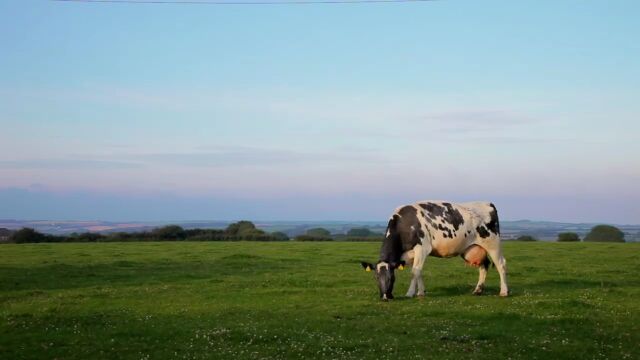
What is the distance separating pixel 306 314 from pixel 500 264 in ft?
27.1

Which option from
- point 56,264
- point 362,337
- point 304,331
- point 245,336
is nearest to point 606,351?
point 362,337

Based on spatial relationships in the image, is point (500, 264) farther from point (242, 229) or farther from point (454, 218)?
point (242, 229)

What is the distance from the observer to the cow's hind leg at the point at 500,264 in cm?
2211

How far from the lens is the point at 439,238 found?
22703mm

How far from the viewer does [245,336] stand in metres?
15.0

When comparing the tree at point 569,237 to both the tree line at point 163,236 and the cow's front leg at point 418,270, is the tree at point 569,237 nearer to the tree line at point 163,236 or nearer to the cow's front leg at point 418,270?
the tree line at point 163,236

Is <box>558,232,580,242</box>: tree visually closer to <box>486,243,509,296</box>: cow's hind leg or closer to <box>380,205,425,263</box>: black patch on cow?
<box>486,243,509,296</box>: cow's hind leg

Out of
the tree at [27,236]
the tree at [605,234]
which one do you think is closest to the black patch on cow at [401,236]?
the tree at [605,234]

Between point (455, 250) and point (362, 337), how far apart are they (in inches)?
361

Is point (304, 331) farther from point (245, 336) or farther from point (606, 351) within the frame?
point (606, 351)

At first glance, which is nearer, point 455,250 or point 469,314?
point 469,314

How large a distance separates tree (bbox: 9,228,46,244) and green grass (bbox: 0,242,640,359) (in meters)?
37.4

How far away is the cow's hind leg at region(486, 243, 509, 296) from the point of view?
22.1 metres

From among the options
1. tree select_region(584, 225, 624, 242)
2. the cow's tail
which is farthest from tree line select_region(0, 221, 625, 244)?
the cow's tail
